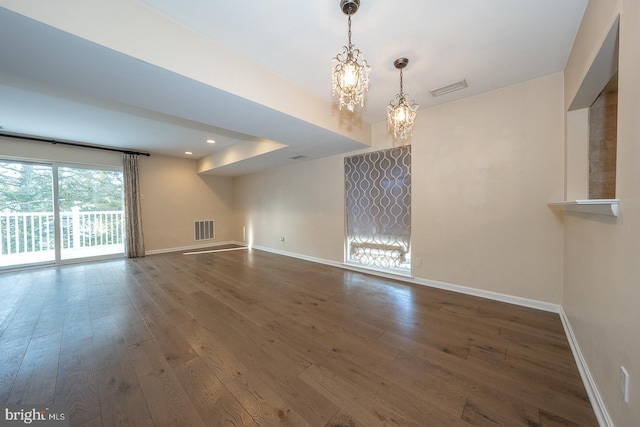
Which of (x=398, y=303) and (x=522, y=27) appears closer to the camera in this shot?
(x=522, y=27)

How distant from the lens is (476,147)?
8.59 ft

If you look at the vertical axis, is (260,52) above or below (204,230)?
above

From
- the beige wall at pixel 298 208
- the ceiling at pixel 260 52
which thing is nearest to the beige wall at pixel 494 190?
the ceiling at pixel 260 52

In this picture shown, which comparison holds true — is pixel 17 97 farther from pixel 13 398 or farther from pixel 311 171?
pixel 311 171

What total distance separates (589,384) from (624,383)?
57cm

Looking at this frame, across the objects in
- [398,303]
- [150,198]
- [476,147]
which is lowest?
[398,303]

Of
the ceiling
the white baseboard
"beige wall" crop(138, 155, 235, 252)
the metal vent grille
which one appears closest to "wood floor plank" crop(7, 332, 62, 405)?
the ceiling

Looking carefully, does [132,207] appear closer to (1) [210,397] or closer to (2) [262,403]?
(1) [210,397]

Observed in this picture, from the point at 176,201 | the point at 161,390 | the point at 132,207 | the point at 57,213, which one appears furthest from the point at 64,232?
the point at 161,390

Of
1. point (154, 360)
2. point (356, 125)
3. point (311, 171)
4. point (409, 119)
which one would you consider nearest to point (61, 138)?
point (311, 171)

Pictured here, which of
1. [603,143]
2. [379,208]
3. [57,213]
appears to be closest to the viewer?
[603,143]

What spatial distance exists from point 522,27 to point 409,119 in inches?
37.9

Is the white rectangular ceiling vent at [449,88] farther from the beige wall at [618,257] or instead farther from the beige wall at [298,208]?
the beige wall at [298,208]

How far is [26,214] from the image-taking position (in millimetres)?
4086
